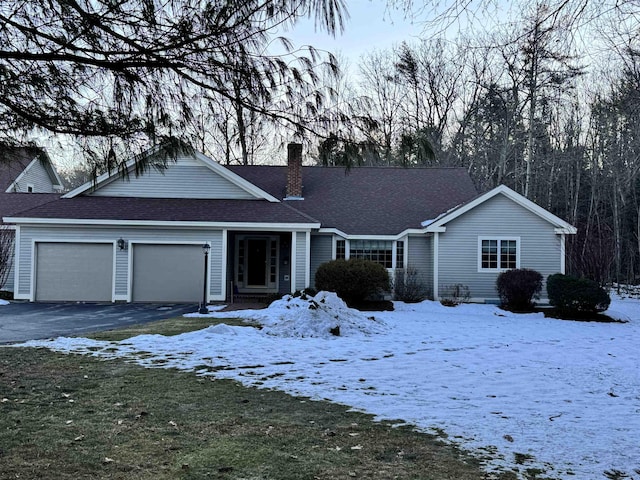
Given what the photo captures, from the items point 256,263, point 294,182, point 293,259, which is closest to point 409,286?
point 293,259

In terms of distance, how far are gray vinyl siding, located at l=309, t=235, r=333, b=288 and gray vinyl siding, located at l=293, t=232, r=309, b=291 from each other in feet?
3.44

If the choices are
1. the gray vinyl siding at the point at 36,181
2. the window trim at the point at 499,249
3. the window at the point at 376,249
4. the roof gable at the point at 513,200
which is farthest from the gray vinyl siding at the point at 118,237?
the gray vinyl siding at the point at 36,181

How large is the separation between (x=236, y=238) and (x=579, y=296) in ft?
37.2

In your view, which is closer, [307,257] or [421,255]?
[307,257]

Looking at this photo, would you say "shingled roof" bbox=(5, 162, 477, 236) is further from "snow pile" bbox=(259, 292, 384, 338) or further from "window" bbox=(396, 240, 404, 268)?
"snow pile" bbox=(259, 292, 384, 338)

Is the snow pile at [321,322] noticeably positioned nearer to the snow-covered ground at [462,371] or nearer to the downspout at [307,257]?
the snow-covered ground at [462,371]

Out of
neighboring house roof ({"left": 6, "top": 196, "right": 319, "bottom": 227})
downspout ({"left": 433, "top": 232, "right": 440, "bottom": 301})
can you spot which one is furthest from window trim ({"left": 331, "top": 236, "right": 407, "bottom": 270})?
neighboring house roof ({"left": 6, "top": 196, "right": 319, "bottom": 227})

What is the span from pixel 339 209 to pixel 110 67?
15899 millimetres

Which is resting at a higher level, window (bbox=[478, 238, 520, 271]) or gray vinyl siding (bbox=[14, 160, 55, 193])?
gray vinyl siding (bbox=[14, 160, 55, 193])

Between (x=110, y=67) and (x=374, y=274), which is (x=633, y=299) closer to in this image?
(x=374, y=274)

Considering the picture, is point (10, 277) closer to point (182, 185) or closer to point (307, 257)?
point (182, 185)

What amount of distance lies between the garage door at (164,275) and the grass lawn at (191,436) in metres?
11.0

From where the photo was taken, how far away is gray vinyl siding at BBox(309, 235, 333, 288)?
19.1m

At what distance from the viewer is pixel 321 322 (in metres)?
11.0
